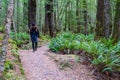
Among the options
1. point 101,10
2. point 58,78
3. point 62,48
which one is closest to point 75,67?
point 58,78

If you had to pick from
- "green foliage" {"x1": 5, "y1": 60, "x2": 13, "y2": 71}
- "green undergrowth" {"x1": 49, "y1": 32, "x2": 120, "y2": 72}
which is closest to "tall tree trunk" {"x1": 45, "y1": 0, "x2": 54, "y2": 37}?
"green undergrowth" {"x1": 49, "y1": 32, "x2": 120, "y2": 72}

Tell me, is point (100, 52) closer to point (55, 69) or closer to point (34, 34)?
point (55, 69)

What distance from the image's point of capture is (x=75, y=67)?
36.8 ft

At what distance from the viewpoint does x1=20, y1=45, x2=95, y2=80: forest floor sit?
32.8ft

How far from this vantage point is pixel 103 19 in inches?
599

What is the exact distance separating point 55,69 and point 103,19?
5.78m

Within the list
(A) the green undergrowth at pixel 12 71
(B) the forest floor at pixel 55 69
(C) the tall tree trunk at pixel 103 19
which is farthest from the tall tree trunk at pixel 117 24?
(A) the green undergrowth at pixel 12 71

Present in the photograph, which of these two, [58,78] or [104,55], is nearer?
[58,78]

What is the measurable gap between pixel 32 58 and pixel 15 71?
3.60 m

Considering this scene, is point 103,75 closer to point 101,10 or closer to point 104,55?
point 104,55

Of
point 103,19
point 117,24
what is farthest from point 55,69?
point 103,19

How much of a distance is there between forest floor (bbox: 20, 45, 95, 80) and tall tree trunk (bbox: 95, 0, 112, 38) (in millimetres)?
3747

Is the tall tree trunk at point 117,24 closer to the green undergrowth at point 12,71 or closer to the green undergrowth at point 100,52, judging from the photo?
the green undergrowth at point 100,52

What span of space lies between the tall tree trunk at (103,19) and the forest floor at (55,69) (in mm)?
3747
